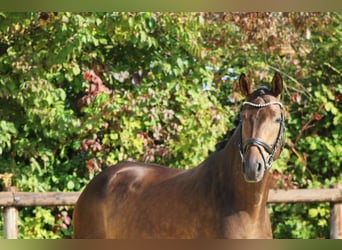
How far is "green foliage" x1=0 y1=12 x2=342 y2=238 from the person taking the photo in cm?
562

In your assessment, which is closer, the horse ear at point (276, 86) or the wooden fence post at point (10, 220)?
the horse ear at point (276, 86)

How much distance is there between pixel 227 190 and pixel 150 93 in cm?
273

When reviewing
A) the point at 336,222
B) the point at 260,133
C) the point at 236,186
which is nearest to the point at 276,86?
the point at 260,133

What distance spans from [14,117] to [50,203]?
3.29ft

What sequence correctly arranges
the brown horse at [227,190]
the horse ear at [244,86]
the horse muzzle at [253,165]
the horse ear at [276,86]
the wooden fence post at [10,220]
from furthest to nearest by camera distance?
1. the wooden fence post at [10,220]
2. the horse ear at [244,86]
3. the horse ear at [276,86]
4. the brown horse at [227,190]
5. the horse muzzle at [253,165]

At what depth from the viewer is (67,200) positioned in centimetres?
541

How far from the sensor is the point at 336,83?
671cm

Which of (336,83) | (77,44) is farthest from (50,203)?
(336,83)

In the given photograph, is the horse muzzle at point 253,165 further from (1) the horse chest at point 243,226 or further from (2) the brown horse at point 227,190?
(1) the horse chest at point 243,226

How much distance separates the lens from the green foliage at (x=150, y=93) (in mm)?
5617

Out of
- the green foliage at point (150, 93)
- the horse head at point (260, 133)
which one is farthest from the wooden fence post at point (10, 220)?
the horse head at point (260, 133)

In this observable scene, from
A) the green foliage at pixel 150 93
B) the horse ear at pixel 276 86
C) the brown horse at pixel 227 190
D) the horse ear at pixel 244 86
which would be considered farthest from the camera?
the green foliage at pixel 150 93

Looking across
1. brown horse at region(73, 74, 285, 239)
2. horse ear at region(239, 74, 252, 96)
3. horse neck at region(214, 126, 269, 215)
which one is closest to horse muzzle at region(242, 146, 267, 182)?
brown horse at region(73, 74, 285, 239)

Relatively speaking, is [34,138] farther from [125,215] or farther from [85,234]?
[125,215]
